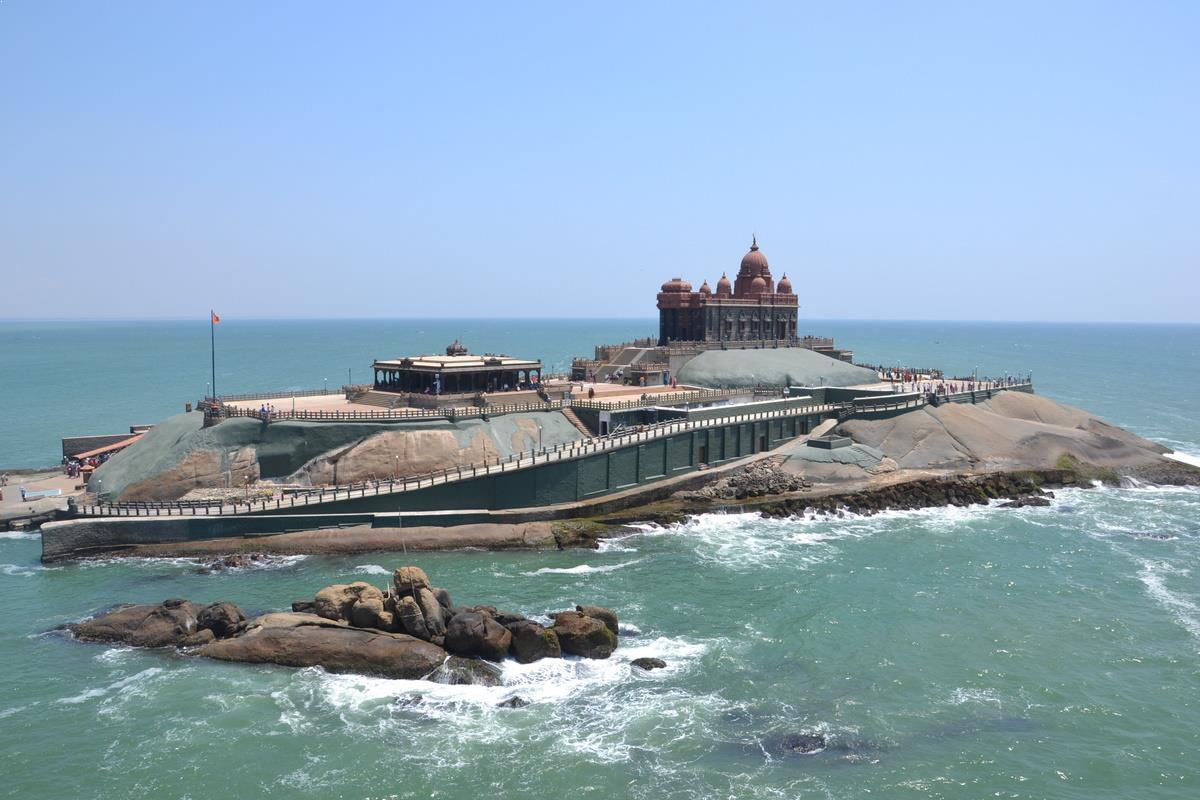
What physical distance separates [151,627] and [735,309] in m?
70.9

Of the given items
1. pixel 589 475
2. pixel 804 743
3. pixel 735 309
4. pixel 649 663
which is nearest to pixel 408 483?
pixel 589 475

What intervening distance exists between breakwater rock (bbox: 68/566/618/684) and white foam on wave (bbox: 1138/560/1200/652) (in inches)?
970

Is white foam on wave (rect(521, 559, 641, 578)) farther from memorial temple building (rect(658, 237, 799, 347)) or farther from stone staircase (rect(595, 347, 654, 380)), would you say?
memorial temple building (rect(658, 237, 799, 347))

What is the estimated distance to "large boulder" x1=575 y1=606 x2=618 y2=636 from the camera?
38.1 metres

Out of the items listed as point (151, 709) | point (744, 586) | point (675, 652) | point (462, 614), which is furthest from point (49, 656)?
point (744, 586)

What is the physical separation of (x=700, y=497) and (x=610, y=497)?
649 cm

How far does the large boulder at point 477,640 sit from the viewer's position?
36.0m

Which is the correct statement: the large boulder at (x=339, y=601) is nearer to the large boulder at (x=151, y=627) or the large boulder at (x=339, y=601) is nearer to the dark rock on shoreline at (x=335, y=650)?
the dark rock on shoreline at (x=335, y=650)

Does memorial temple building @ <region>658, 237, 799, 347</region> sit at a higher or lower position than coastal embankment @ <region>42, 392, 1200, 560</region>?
higher

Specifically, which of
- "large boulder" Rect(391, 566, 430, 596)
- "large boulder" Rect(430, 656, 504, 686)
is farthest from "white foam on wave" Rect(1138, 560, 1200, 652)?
"large boulder" Rect(391, 566, 430, 596)

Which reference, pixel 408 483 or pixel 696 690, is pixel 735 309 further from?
pixel 696 690

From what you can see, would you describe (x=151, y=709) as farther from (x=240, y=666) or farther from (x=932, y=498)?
(x=932, y=498)

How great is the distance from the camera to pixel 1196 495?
67000 mm

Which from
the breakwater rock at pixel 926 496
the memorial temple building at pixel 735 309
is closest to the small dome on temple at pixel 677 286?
the memorial temple building at pixel 735 309
